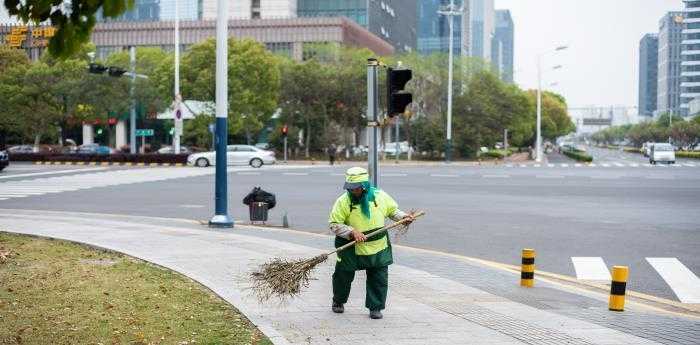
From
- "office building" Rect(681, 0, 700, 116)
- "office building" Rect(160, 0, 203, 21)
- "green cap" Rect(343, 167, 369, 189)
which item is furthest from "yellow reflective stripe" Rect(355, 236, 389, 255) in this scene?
"office building" Rect(681, 0, 700, 116)

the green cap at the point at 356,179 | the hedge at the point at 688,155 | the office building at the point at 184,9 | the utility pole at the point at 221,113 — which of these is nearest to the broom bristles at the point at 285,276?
the green cap at the point at 356,179

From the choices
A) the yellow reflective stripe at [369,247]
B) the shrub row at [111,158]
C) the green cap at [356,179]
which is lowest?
the shrub row at [111,158]

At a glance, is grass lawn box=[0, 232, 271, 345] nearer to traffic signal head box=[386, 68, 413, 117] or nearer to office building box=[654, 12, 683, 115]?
traffic signal head box=[386, 68, 413, 117]

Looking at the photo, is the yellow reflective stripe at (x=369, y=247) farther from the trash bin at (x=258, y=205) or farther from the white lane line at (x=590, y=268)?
the trash bin at (x=258, y=205)

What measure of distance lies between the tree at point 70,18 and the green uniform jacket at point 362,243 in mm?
4024

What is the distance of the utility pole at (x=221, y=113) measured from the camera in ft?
56.2

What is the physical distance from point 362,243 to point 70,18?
14.1 ft

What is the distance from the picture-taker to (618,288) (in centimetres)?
912

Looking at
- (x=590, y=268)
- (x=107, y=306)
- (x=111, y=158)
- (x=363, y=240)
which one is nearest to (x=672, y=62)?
(x=111, y=158)

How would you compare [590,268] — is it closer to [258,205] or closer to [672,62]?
[258,205]

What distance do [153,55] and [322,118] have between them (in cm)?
2282

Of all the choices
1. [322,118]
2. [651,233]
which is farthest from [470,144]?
[651,233]

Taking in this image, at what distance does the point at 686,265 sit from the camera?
12891 mm

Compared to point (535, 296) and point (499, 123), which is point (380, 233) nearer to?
point (535, 296)
